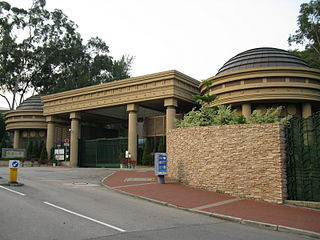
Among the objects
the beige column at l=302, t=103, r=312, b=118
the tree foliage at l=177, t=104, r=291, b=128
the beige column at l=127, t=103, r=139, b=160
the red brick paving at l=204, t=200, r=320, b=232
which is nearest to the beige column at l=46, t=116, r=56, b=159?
the beige column at l=127, t=103, r=139, b=160

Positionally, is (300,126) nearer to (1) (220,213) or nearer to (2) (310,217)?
(2) (310,217)

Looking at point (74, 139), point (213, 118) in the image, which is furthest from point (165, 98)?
point (74, 139)

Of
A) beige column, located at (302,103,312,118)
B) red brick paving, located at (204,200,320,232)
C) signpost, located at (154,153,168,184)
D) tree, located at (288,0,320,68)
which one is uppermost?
tree, located at (288,0,320,68)

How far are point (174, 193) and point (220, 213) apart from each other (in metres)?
3.95

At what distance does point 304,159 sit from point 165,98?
757 inches

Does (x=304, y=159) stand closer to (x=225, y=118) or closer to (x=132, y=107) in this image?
(x=225, y=118)

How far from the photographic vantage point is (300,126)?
495 inches

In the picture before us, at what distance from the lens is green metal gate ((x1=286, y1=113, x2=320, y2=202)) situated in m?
11.8

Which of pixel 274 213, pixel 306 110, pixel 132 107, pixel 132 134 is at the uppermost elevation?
pixel 132 107

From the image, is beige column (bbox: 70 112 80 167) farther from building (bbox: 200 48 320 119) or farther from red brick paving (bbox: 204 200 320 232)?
red brick paving (bbox: 204 200 320 232)

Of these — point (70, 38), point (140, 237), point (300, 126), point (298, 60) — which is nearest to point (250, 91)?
point (298, 60)

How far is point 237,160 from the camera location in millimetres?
13844

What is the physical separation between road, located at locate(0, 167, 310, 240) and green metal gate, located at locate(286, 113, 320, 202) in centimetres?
424

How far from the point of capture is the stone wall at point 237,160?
12.6 metres
